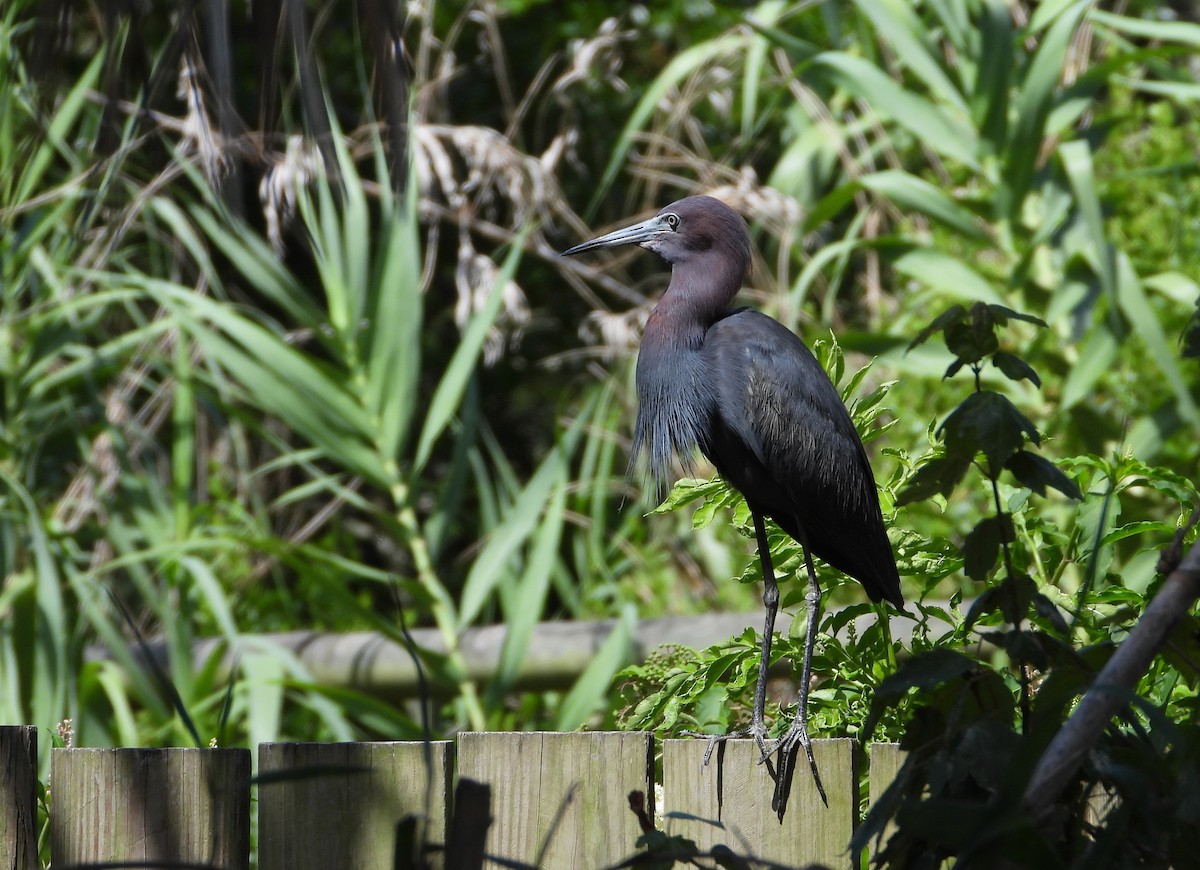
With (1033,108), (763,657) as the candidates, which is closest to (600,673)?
(763,657)

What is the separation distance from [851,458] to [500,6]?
15.3 feet

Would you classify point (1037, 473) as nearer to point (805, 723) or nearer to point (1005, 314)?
point (1005, 314)

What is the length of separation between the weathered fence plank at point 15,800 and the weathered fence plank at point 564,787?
50 centimetres

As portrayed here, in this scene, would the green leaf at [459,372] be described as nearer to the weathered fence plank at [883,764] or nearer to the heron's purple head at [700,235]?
the heron's purple head at [700,235]

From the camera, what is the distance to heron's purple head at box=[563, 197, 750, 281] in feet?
8.32

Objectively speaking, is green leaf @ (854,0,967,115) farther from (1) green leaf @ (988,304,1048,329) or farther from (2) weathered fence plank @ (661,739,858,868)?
(2) weathered fence plank @ (661,739,858,868)

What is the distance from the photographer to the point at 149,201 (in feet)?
12.4

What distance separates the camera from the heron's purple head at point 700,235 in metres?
2.54

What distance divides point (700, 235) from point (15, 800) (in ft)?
5.55

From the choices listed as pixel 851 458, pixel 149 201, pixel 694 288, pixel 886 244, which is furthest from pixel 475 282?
pixel 851 458

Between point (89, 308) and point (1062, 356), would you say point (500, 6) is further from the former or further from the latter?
point (1062, 356)

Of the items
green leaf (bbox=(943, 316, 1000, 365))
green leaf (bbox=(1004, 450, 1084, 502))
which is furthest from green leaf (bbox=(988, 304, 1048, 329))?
green leaf (bbox=(1004, 450, 1084, 502))

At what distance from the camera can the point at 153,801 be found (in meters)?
1.41

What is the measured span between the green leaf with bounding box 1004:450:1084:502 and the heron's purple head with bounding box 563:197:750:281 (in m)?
1.26
